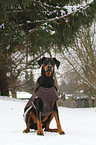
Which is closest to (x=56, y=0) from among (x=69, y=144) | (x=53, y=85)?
(x=53, y=85)

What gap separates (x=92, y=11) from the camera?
33.7 ft

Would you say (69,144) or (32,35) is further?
(32,35)

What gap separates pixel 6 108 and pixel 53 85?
5307mm

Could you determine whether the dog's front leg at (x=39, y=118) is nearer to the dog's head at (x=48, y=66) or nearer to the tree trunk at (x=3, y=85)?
the dog's head at (x=48, y=66)

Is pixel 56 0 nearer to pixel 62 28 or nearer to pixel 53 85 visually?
pixel 62 28

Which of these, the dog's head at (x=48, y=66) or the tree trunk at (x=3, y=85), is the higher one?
Result: the dog's head at (x=48, y=66)

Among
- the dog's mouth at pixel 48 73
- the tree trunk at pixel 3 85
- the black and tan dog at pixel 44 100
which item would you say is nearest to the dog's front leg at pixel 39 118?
the black and tan dog at pixel 44 100

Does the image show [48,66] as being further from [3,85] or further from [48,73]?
[3,85]

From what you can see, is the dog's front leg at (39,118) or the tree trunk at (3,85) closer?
the dog's front leg at (39,118)

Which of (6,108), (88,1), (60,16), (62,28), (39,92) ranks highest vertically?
(88,1)

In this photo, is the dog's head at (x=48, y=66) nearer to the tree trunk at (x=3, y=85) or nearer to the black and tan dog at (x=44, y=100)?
the black and tan dog at (x=44, y=100)

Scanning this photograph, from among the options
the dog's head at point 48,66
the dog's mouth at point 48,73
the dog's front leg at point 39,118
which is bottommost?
the dog's front leg at point 39,118

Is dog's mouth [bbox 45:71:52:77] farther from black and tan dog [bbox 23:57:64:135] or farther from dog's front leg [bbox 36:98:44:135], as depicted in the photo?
dog's front leg [bbox 36:98:44:135]

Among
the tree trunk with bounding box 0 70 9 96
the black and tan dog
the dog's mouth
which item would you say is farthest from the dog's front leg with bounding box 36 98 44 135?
the tree trunk with bounding box 0 70 9 96
